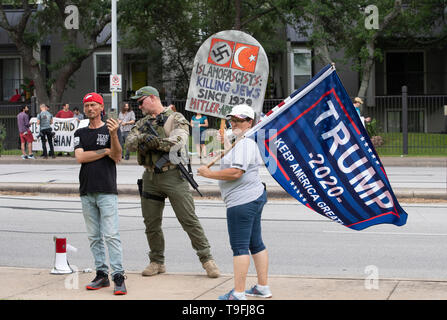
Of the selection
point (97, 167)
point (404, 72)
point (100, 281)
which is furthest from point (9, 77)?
point (100, 281)

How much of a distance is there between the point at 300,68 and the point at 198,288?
3170 centimetres

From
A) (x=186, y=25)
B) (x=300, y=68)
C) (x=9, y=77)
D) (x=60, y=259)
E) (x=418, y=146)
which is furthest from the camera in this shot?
(x=9, y=77)

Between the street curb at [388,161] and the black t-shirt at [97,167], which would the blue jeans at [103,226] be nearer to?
the black t-shirt at [97,167]

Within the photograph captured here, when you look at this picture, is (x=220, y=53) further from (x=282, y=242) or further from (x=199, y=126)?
(x=199, y=126)

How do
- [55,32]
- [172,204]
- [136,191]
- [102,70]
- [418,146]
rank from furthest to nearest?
[102,70] < [55,32] < [418,146] < [136,191] < [172,204]

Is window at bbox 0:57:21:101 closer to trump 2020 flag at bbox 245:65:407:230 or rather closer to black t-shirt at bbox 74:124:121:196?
black t-shirt at bbox 74:124:121:196

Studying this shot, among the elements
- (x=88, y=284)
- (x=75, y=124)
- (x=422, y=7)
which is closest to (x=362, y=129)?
(x=88, y=284)

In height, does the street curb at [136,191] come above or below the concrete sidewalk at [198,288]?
above

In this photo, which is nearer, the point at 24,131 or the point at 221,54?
the point at 221,54

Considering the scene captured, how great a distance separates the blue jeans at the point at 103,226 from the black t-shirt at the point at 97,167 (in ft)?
0.26

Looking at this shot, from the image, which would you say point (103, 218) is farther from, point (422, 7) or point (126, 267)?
point (422, 7)

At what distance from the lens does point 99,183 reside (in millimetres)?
6875

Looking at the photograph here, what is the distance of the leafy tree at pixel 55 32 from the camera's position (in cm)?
3217

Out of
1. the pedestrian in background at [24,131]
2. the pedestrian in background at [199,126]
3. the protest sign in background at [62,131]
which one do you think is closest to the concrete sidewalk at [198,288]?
the pedestrian in background at [199,126]
